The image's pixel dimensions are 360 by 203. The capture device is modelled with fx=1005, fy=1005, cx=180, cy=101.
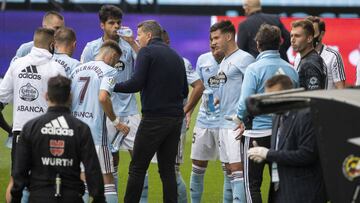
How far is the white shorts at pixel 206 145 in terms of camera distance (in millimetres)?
11602

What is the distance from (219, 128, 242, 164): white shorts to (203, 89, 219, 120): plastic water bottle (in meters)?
0.24

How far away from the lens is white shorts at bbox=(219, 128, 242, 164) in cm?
1091

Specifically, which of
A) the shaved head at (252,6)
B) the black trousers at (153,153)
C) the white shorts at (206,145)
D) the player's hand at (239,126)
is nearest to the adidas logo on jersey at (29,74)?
the black trousers at (153,153)

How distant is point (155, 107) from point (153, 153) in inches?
18.9

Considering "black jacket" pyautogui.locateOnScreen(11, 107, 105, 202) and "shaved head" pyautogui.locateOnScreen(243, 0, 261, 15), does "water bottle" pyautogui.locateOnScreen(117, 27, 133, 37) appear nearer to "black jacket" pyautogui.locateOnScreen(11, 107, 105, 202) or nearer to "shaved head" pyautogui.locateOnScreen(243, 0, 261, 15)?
"shaved head" pyautogui.locateOnScreen(243, 0, 261, 15)

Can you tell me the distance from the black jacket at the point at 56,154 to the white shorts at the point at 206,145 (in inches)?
157

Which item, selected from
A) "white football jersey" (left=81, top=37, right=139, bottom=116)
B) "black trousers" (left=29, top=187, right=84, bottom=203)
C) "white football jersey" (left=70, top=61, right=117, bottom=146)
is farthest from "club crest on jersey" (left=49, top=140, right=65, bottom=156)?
"white football jersey" (left=81, top=37, right=139, bottom=116)

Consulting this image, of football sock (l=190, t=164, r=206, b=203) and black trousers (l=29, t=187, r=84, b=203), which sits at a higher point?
black trousers (l=29, t=187, r=84, b=203)

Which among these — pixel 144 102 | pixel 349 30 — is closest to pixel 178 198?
pixel 144 102

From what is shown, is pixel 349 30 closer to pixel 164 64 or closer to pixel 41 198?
pixel 164 64

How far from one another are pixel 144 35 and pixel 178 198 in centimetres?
202

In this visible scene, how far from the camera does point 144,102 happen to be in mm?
10477

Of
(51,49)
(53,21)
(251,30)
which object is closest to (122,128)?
(51,49)

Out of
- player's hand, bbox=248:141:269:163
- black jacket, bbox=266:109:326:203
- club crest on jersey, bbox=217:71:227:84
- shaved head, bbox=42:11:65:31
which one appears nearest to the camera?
black jacket, bbox=266:109:326:203
